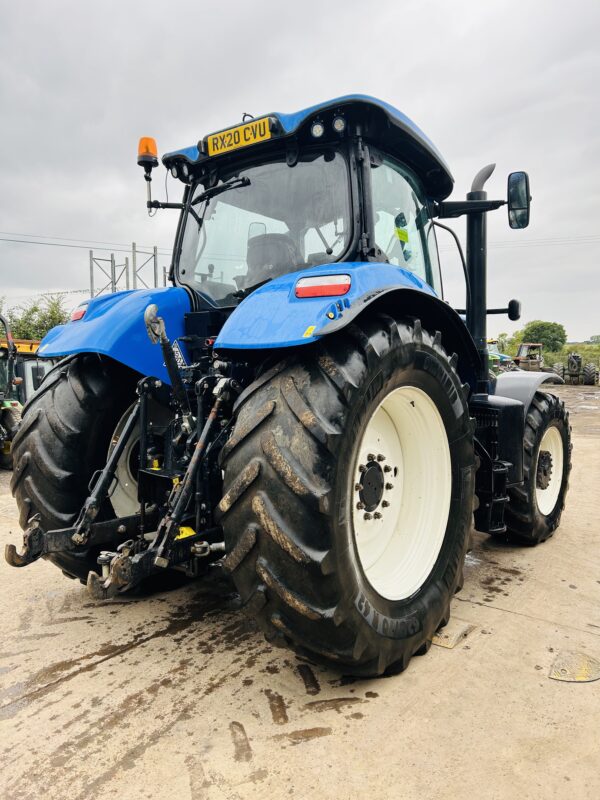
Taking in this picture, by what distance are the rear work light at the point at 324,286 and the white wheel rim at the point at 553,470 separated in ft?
9.03

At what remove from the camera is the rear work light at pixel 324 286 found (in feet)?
6.84

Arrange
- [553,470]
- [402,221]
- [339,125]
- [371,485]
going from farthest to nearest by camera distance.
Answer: [553,470] < [402,221] < [339,125] < [371,485]

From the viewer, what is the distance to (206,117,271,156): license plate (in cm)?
272

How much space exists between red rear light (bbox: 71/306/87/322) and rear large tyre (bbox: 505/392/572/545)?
2.91 meters

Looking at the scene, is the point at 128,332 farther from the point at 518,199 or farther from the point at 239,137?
the point at 518,199

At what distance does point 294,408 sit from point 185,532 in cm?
77

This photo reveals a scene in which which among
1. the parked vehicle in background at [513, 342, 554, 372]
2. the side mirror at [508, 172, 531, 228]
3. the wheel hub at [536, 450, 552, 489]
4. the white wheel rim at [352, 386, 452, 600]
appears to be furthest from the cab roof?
the parked vehicle in background at [513, 342, 554, 372]

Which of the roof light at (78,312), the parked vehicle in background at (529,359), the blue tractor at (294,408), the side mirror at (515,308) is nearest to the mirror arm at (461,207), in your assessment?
the blue tractor at (294,408)

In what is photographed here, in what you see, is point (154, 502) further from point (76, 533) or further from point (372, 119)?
point (372, 119)

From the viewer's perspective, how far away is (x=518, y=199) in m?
3.50

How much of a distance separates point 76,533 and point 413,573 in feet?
4.87

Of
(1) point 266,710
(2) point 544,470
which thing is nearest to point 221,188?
(1) point 266,710

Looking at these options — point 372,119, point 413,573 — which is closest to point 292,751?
point 413,573

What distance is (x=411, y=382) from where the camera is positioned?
8.07 feet
